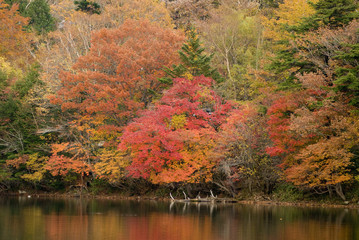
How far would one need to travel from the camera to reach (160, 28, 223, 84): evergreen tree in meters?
35.7

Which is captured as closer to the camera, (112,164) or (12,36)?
(112,164)

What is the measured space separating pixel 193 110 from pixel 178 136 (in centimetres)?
244

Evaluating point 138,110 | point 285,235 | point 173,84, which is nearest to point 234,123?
point 173,84

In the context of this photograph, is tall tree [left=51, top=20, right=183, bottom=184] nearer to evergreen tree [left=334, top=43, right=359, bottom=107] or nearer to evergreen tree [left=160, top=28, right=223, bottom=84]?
evergreen tree [left=160, top=28, right=223, bottom=84]

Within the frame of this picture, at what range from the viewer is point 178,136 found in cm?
3195

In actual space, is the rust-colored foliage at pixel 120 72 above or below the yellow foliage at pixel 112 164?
above

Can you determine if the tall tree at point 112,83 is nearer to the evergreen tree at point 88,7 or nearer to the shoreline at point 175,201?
the shoreline at point 175,201

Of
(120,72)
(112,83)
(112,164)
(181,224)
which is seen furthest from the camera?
(112,83)

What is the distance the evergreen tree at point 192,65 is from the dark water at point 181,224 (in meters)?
11.8

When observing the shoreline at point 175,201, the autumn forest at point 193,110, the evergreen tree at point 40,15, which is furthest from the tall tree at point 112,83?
the evergreen tree at point 40,15

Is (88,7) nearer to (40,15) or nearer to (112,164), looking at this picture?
(40,15)

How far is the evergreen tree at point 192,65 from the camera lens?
3566cm

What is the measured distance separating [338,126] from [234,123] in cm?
773

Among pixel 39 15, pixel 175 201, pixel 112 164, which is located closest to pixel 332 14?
pixel 175 201
